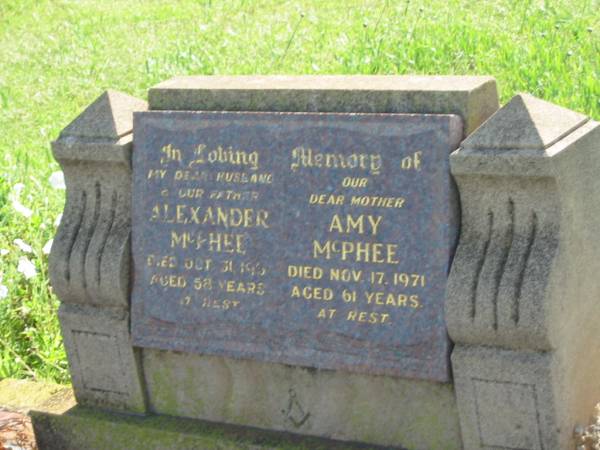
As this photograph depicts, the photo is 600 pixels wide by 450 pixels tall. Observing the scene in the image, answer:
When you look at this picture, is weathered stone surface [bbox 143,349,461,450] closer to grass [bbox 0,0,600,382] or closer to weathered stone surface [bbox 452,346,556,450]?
weathered stone surface [bbox 452,346,556,450]

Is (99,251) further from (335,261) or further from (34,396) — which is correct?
(335,261)

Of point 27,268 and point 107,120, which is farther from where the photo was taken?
point 27,268

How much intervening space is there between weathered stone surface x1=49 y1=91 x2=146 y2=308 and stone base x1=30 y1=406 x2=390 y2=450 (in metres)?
0.47

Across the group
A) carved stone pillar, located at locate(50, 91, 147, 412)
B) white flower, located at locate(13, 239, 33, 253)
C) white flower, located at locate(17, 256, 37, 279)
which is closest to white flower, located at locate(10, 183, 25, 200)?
white flower, located at locate(13, 239, 33, 253)

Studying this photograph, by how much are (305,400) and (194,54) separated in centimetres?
518

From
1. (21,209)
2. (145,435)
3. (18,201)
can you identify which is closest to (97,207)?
(145,435)

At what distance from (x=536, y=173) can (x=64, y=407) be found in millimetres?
2272

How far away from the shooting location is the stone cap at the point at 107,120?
4.73m

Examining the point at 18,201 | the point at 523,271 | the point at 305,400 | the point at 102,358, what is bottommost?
the point at 305,400

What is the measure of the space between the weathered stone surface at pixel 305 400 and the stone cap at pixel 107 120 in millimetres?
862

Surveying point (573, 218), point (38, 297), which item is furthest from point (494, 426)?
point (38, 297)

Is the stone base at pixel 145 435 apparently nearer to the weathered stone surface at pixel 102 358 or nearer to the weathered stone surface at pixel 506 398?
the weathered stone surface at pixel 102 358

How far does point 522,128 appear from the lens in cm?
395

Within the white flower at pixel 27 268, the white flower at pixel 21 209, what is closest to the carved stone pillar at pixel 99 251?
the white flower at pixel 27 268
